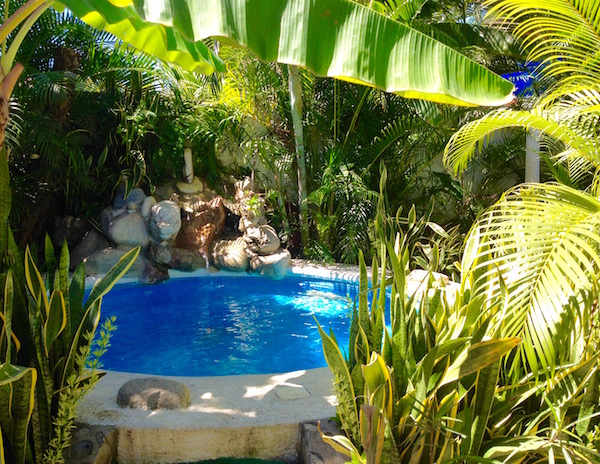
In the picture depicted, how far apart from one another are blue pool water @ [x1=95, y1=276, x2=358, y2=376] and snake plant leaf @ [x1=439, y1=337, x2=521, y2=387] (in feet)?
6.24

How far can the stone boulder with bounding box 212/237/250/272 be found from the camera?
27.1 feet

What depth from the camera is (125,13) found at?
276cm

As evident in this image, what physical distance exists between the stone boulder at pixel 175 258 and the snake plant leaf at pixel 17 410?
18.8 feet

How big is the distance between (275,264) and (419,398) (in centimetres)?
575

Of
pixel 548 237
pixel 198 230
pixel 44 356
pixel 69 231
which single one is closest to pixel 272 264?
pixel 198 230

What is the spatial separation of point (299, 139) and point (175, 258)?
8.69ft

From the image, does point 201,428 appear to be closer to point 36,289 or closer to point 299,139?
point 36,289

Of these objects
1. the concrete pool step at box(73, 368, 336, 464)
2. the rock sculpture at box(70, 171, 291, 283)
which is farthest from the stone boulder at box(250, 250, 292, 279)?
the concrete pool step at box(73, 368, 336, 464)

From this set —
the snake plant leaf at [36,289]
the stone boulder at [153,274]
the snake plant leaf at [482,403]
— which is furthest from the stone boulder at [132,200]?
the snake plant leaf at [482,403]

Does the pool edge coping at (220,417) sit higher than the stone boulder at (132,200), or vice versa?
the stone boulder at (132,200)

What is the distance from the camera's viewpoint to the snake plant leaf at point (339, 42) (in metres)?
2.06

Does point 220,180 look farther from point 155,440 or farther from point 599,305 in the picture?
point 599,305

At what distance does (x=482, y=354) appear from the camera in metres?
2.14

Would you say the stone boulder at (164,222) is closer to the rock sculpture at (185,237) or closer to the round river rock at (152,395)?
the rock sculpture at (185,237)
